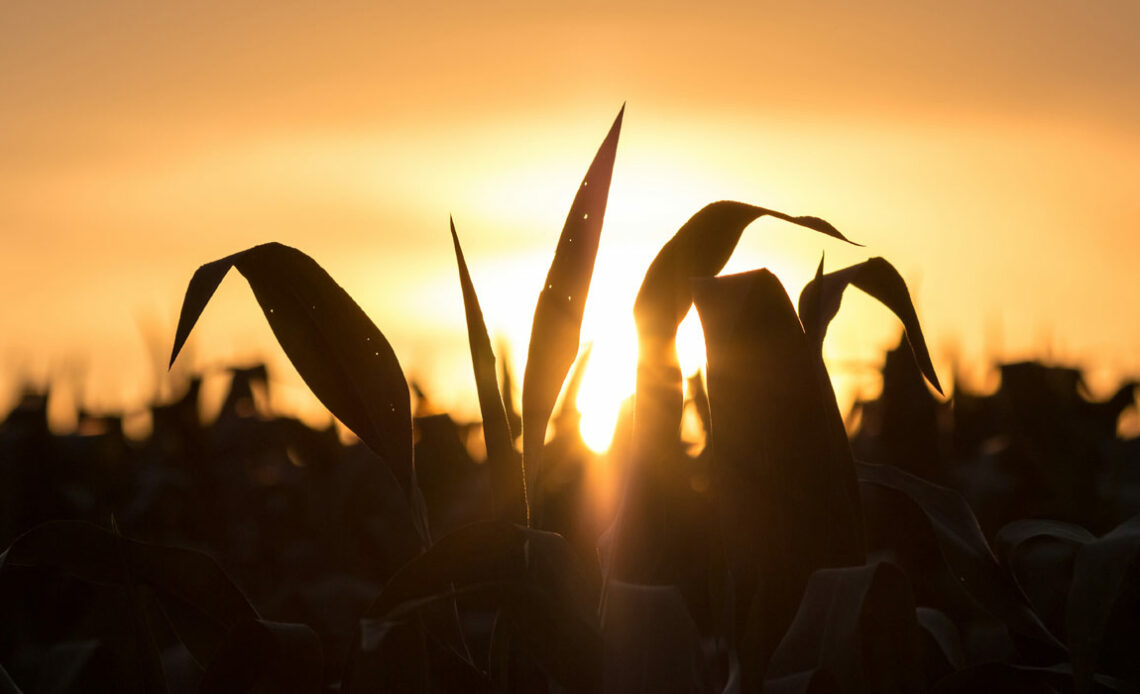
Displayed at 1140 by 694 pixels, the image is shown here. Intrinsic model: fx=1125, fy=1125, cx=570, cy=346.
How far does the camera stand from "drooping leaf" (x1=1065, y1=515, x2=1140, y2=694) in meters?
0.62

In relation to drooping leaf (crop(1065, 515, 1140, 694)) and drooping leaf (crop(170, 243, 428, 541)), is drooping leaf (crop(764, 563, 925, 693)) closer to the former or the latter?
drooping leaf (crop(1065, 515, 1140, 694))

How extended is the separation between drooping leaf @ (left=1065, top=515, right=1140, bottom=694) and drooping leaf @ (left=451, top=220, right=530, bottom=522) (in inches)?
12.5

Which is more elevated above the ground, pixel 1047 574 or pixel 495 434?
pixel 495 434

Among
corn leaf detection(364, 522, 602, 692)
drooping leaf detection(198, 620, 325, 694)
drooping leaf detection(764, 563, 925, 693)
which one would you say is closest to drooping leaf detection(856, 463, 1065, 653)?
drooping leaf detection(764, 563, 925, 693)

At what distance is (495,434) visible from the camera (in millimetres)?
672

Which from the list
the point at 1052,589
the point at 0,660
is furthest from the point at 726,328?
the point at 0,660

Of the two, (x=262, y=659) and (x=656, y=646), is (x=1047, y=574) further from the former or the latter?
(x=262, y=659)

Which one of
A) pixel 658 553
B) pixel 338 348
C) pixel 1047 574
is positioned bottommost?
pixel 1047 574

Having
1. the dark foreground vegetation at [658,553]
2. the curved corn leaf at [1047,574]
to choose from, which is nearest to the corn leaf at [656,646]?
the dark foreground vegetation at [658,553]

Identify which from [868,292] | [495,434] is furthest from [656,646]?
[868,292]

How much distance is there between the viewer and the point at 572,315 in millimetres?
674

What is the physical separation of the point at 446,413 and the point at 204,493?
43 cm

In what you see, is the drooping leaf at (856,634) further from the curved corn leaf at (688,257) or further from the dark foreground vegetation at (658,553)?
the curved corn leaf at (688,257)

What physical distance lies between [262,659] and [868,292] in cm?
44
